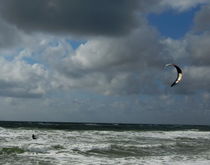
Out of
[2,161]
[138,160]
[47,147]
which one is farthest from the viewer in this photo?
[47,147]

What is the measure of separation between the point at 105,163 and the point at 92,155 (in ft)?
9.49

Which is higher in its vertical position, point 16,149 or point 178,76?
point 178,76

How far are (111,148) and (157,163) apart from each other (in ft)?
18.6

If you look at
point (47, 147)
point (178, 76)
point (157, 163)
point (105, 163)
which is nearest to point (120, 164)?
point (105, 163)

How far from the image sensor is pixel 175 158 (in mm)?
17422

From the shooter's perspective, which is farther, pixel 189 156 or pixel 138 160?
pixel 189 156

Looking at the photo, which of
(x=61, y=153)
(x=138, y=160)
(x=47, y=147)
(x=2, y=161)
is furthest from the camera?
(x=47, y=147)

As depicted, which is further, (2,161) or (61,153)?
(61,153)

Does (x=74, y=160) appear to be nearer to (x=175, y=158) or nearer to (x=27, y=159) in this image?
(x=27, y=159)

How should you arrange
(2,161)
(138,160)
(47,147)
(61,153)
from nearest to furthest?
1. (2,161)
2. (138,160)
3. (61,153)
4. (47,147)

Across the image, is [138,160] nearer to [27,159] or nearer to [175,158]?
[175,158]

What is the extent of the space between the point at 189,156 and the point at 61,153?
671 cm

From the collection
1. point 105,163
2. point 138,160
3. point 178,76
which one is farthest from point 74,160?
point 178,76

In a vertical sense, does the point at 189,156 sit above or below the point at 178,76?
below
